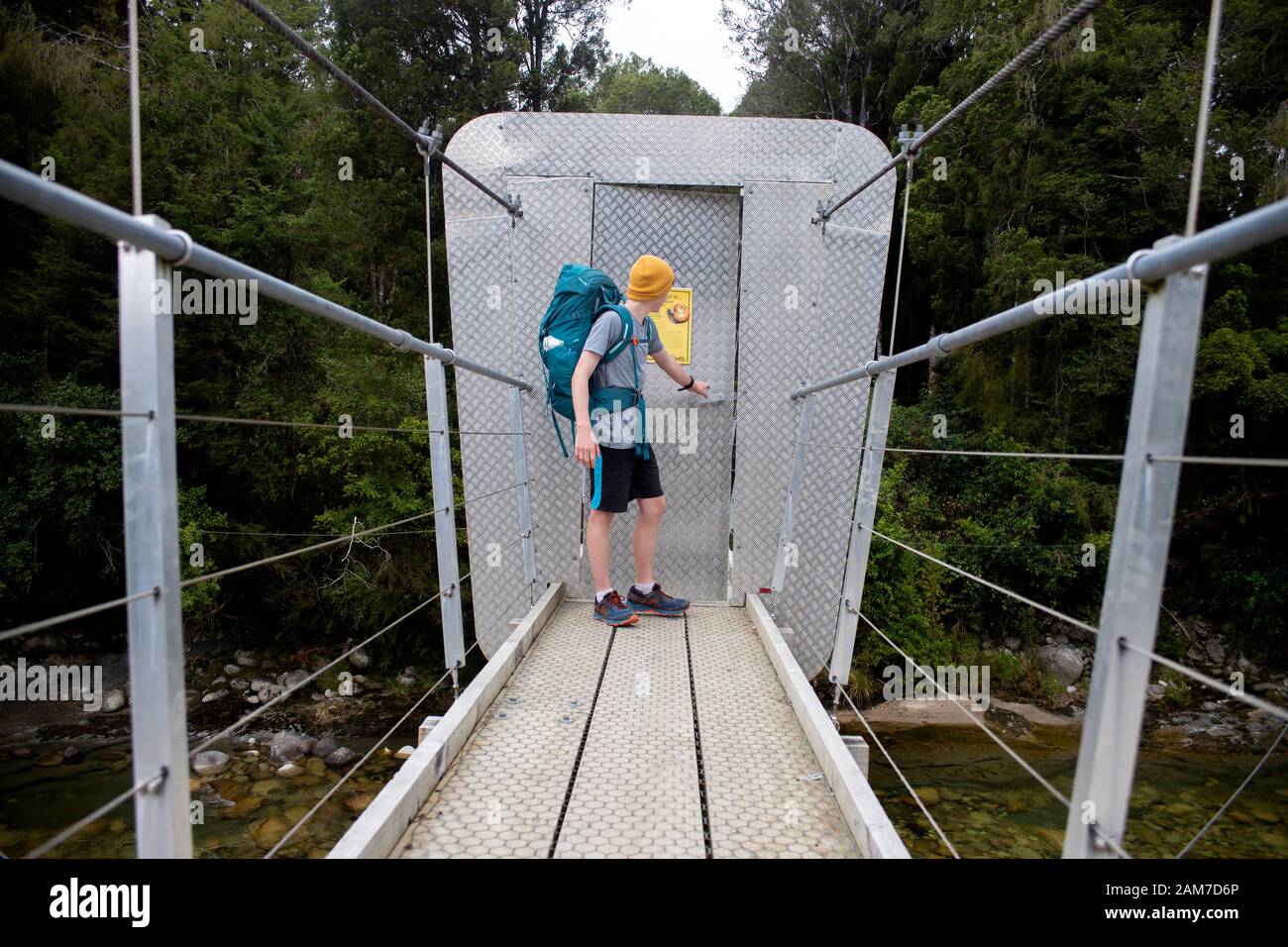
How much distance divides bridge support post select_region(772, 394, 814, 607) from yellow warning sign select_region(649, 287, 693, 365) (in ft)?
2.70

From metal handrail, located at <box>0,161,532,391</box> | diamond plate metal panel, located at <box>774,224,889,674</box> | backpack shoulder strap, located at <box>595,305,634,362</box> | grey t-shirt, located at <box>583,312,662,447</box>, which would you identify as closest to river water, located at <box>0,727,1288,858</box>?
diamond plate metal panel, located at <box>774,224,889,674</box>

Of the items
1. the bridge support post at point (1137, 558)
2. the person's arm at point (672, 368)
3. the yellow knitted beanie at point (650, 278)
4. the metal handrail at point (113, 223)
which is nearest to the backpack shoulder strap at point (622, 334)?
the yellow knitted beanie at point (650, 278)

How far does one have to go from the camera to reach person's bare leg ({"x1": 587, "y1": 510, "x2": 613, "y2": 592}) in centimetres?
385

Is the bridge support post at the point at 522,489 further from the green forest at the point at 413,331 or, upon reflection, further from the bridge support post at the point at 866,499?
the green forest at the point at 413,331

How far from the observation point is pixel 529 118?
4754 millimetres

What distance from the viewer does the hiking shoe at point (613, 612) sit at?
13.1 ft

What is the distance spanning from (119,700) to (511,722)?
10.5 metres

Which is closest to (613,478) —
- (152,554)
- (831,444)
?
(831,444)

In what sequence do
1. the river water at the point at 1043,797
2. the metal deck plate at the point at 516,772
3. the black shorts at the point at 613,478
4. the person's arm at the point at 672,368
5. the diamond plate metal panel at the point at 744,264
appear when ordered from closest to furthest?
the metal deck plate at the point at 516,772, the black shorts at the point at 613,478, the person's arm at the point at 672,368, the diamond plate metal panel at the point at 744,264, the river water at the point at 1043,797

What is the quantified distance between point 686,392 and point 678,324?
0.44 meters

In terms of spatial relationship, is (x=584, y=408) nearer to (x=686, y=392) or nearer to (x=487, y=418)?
(x=686, y=392)

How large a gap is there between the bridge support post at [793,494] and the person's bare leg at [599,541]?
1.09 m

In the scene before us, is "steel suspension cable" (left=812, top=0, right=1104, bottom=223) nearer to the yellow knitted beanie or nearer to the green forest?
the yellow knitted beanie

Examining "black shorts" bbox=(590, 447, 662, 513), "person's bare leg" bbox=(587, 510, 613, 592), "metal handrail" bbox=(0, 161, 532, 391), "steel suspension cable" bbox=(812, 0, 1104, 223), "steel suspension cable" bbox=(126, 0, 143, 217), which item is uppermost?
"steel suspension cable" bbox=(812, 0, 1104, 223)
